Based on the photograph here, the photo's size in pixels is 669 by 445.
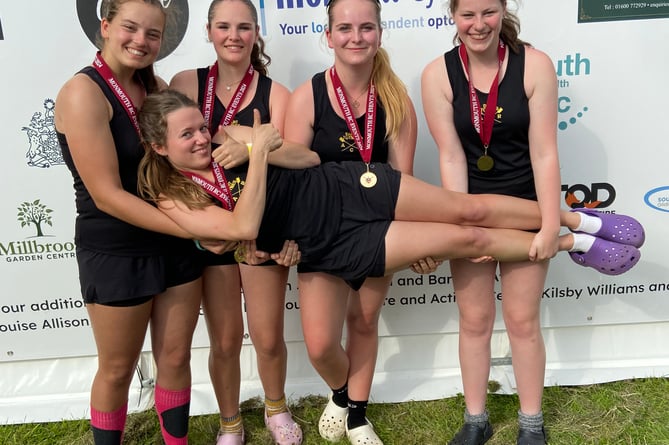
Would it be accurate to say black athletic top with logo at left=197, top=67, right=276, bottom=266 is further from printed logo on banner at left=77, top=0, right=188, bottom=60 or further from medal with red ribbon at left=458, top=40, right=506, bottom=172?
medal with red ribbon at left=458, top=40, right=506, bottom=172

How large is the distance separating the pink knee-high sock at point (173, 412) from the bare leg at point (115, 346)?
0.16 metres

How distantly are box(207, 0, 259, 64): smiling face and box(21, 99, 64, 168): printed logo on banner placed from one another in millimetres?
1197

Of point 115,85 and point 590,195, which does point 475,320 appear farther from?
point 115,85

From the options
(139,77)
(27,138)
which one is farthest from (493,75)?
(27,138)

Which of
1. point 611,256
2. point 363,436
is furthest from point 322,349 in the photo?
point 611,256

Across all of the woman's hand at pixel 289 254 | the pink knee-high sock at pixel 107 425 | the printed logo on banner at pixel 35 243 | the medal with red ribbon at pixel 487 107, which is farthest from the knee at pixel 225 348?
the medal with red ribbon at pixel 487 107

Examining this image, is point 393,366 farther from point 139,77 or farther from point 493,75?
point 139,77

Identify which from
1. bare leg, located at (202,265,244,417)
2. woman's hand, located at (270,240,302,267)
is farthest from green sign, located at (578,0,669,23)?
bare leg, located at (202,265,244,417)

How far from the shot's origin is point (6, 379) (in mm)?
3510

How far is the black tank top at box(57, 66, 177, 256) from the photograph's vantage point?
2.12m

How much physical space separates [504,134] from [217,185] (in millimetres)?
1170

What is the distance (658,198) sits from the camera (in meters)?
3.31

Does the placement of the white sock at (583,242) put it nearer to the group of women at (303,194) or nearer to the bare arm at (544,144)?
the group of women at (303,194)

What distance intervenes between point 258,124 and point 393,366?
197cm
